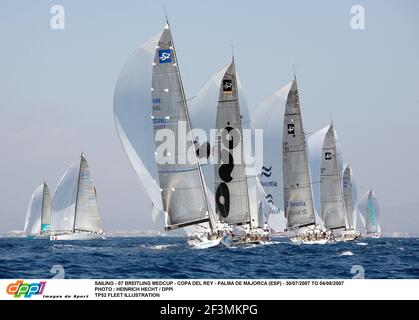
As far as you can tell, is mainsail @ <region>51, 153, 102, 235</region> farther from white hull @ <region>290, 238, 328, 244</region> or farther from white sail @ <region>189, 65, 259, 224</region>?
white sail @ <region>189, 65, 259, 224</region>

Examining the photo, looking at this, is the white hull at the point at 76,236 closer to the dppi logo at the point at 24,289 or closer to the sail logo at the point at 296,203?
the sail logo at the point at 296,203

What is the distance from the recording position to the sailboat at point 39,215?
242 feet

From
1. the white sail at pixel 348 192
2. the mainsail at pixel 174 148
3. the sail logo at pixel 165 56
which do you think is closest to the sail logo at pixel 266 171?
the mainsail at pixel 174 148

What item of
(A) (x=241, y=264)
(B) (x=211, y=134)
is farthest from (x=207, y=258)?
(B) (x=211, y=134)

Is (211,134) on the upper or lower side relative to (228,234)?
upper

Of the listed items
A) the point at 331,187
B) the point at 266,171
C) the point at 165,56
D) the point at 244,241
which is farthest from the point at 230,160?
the point at 331,187

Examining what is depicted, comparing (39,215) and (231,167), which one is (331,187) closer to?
(231,167)

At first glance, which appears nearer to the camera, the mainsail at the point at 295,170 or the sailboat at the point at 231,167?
the sailboat at the point at 231,167

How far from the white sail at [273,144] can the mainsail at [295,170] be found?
333mm

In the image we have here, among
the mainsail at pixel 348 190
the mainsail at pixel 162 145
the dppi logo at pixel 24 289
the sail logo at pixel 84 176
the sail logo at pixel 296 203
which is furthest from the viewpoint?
the mainsail at pixel 348 190

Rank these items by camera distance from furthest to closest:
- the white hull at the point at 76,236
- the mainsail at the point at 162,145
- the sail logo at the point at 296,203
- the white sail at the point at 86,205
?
1. the white hull at the point at 76,236
2. the white sail at the point at 86,205
3. the sail logo at the point at 296,203
4. the mainsail at the point at 162,145
